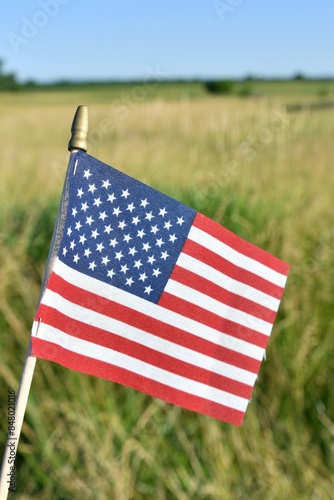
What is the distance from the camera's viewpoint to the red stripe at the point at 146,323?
695mm

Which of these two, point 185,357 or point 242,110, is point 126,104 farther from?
point 242,110

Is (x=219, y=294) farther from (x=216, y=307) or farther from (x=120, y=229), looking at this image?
(x=120, y=229)

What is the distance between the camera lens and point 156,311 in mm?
724

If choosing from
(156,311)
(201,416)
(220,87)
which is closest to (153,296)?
(156,311)

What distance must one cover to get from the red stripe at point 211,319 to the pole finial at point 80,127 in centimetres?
20

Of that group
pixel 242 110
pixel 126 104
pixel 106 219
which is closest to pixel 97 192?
pixel 106 219

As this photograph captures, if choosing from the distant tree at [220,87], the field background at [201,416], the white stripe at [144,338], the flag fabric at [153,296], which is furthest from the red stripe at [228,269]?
the distant tree at [220,87]

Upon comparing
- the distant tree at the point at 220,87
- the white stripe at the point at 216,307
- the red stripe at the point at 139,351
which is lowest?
the red stripe at the point at 139,351

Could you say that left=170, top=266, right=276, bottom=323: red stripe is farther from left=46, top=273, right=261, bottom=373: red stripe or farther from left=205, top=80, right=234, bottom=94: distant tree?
left=205, top=80, right=234, bottom=94: distant tree

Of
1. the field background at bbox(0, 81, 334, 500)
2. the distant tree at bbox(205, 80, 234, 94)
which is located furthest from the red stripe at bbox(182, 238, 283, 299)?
the distant tree at bbox(205, 80, 234, 94)

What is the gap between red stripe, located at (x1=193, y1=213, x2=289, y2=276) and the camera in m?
0.72

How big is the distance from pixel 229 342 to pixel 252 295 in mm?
65

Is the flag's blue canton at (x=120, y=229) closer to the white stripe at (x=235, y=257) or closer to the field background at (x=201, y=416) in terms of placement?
the white stripe at (x=235, y=257)

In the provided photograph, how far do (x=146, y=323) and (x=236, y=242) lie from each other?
0.14 meters
